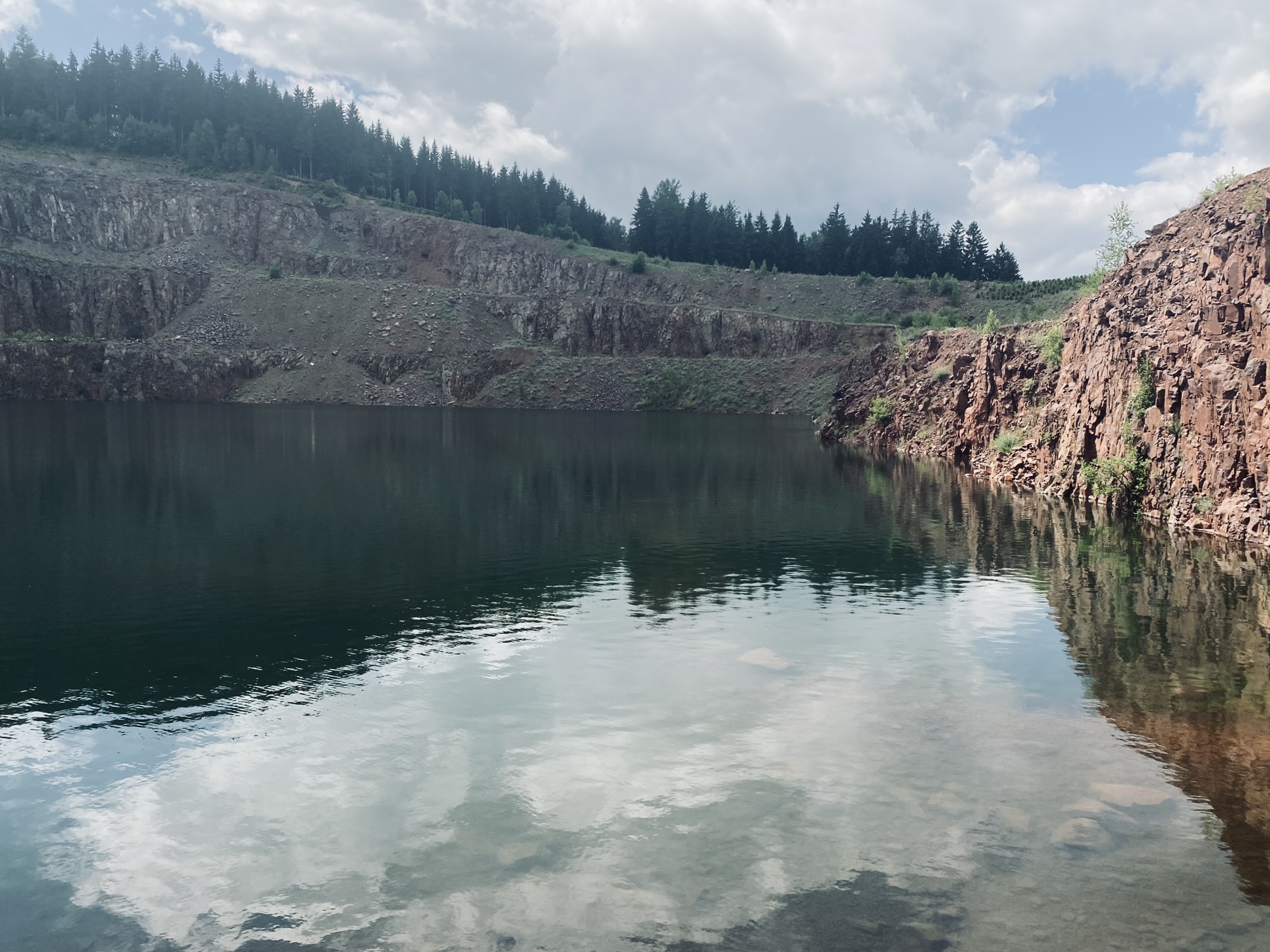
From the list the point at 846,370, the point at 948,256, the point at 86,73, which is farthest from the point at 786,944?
the point at 86,73

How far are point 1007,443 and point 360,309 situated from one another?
4438 inches

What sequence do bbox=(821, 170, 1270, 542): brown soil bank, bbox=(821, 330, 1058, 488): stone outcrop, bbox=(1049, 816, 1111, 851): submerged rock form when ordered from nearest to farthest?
bbox=(1049, 816, 1111, 851): submerged rock < bbox=(821, 170, 1270, 542): brown soil bank < bbox=(821, 330, 1058, 488): stone outcrop

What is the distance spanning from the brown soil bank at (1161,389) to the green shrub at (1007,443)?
0.10 meters

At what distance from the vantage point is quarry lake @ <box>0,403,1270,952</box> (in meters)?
11.8

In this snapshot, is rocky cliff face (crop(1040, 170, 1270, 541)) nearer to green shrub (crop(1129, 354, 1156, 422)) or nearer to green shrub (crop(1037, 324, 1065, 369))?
green shrub (crop(1129, 354, 1156, 422))

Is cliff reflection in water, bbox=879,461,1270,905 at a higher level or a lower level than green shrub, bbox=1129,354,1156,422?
lower

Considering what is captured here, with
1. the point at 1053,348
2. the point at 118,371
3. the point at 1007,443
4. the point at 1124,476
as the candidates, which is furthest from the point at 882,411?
the point at 118,371

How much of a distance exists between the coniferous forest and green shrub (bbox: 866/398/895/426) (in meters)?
98.2

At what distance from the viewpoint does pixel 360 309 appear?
150000 mm

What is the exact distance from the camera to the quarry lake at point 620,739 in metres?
11.8

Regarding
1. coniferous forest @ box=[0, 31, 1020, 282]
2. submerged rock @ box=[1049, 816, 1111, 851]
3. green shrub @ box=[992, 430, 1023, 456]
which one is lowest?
submerged rock @ box=[1049, 816, 1111, 851]


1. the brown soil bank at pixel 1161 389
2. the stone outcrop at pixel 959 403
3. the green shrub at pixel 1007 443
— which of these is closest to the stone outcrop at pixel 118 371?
the stone outcrop at pixel 959 403

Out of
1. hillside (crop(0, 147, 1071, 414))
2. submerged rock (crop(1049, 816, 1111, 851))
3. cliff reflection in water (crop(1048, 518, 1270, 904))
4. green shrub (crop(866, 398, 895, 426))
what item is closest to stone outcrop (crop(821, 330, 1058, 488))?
green shrub (crop(866, 398, 895, 426))

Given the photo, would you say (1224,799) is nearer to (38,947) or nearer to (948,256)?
(38,947)
